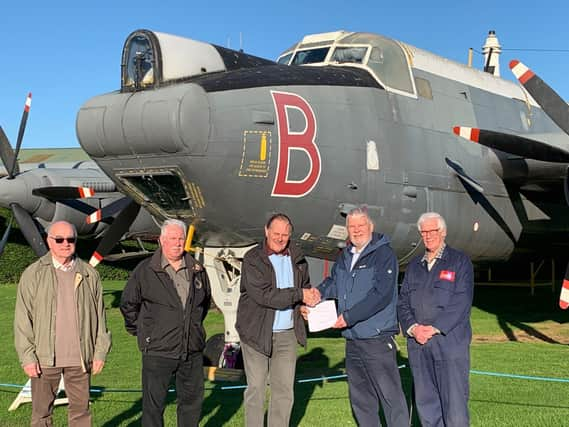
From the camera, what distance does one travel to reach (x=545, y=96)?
10.6 m

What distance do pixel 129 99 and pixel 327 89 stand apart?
8.46ft

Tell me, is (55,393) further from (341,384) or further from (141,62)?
(341,384)

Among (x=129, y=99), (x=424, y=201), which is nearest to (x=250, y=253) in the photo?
(x=129, y=99)

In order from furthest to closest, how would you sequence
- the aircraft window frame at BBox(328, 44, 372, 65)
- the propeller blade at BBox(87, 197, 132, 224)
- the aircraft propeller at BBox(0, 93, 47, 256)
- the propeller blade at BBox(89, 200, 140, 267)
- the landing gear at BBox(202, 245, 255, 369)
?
the aircraft propeller at BBox(0, 93, 47, 256) → the propeller blade at BBox(87, 197, 132, 224) → the propeller blade at BBox(89, 200, 140, 267) → the aircraft window frame at BBox(328, 44, 372, 65) → the landing gear at BBox(202, 245, 255, 369)

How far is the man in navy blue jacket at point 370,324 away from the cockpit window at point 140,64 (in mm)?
3666

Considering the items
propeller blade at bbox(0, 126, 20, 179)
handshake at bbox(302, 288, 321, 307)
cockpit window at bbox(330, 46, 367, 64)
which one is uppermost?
cockpit window at bbox(330, 46, 367, 64)

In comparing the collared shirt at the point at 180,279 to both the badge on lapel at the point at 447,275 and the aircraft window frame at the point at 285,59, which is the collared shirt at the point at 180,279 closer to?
the badge on lapel at the point at 447,275

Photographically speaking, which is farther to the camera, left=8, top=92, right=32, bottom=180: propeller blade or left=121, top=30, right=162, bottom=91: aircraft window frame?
left=8, top=92, right=32, bottom=180: propeller blade

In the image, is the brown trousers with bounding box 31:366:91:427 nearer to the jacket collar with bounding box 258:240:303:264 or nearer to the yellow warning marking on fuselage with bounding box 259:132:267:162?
the jacket collar with bounding box 258:240:303:264

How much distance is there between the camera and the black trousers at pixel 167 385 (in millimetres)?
5555

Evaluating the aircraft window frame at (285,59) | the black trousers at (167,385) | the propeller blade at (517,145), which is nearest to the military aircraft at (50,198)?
the aircraft window frame at (285,59)

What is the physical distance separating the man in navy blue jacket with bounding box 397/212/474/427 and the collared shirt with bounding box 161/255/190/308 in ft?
5.94

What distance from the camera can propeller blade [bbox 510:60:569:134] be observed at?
34.8 feet

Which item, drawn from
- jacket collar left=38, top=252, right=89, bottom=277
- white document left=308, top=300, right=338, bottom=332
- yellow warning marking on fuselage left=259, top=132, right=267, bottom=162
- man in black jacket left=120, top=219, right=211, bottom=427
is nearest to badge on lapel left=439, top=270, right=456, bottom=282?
white document left=308, top=300, right=338, bottom=332
